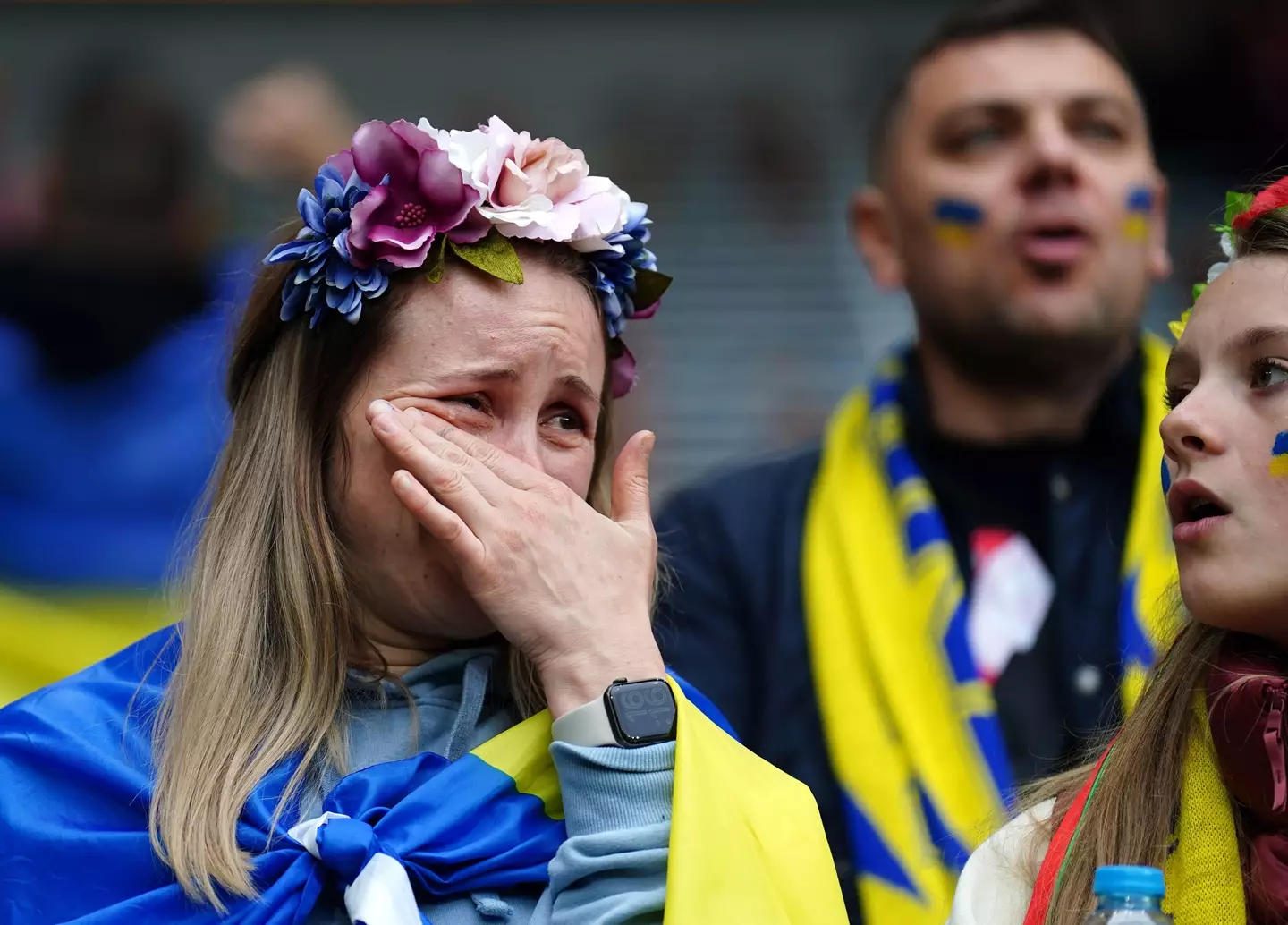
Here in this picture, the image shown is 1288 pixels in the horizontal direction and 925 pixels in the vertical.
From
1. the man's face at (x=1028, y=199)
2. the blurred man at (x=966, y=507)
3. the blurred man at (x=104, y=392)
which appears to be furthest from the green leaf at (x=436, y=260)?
the blurred man at (x=104, y=392)

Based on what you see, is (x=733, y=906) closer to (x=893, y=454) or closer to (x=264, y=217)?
(x=893, y=454)

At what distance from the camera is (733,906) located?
243cm

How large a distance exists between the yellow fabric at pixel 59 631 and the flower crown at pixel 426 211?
1.90 m

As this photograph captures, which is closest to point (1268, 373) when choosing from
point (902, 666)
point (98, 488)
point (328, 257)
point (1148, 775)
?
point (1148, 775)

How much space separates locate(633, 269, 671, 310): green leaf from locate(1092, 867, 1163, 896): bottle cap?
1354 millimetres

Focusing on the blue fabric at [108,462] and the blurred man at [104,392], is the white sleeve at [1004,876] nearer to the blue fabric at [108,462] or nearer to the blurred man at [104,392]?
the blurred man at [104,392]

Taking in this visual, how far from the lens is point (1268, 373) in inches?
97.7

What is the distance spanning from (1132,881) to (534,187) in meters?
1.42

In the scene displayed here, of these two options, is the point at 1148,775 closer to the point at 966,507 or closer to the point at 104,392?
the point at 966,507

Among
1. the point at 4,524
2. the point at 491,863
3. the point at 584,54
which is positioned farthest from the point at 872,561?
the point at 584,54

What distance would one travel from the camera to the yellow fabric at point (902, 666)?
11.7ft

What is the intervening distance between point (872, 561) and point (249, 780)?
1.81 metres

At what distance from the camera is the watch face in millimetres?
2541

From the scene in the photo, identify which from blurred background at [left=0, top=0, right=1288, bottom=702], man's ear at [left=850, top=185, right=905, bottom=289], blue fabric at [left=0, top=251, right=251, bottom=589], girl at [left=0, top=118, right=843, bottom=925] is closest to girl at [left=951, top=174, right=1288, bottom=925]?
girl at [left=0, top=118, right=843, bottom=925]
